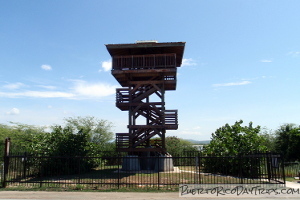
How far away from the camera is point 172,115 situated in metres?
18.9

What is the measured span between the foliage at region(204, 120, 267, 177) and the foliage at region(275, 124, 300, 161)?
1364 centimetres

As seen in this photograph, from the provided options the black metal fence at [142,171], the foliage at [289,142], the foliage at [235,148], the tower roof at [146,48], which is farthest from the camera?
the foliage at [289,142]

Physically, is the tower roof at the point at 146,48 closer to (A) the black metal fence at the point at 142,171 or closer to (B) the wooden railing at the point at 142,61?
(B) the wooden railing at the point at 142,61

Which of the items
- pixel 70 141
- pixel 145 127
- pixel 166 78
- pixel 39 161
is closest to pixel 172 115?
pixel 145 127

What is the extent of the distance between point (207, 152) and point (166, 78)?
23.2ft

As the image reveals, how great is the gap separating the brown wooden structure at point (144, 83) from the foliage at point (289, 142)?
19114mm

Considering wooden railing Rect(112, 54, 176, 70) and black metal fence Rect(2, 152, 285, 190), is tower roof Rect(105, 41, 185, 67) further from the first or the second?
black metal fence Rect(2, 152, 285, 190)

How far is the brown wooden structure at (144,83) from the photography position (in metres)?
19.0

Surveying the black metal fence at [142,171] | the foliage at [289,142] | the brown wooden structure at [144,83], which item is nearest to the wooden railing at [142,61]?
the brown wooden structure at [144,83]

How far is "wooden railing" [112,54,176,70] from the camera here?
63.0ft

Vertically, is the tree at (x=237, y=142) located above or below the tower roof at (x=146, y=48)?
below

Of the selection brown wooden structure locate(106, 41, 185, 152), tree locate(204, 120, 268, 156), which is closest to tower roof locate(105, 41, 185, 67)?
brown wooden structure locate(106, 41, 185, 152)

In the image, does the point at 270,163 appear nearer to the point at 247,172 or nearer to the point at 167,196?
the point at 247,172

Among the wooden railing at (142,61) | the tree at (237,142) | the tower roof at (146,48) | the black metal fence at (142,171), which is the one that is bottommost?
the black metal fence at (142,171)
